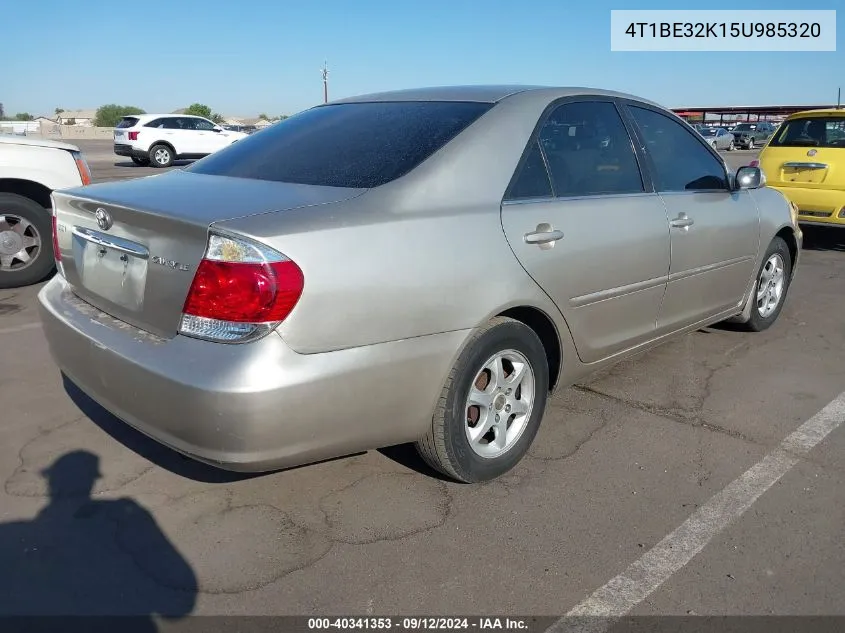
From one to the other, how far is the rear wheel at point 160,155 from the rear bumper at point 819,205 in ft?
59.0

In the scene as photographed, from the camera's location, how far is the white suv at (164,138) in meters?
20.8

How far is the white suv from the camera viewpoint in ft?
68.3

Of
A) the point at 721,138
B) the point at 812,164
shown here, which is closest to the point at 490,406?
the point at 812,164

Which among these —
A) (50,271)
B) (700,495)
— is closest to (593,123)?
(700,495)

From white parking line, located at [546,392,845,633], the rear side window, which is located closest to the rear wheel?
the rear side window

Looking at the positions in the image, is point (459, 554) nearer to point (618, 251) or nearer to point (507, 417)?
point (507, 417)

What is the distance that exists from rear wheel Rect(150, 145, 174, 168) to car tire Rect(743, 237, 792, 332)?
1955 centimetres

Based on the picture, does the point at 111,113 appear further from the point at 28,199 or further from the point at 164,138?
the point at 28,199

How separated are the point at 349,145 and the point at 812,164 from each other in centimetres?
706

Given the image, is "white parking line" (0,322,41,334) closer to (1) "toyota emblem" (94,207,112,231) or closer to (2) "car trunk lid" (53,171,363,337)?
(2) "car trunk lid" (53,171,363,337)

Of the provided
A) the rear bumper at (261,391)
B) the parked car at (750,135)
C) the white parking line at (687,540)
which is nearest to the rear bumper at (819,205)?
the white parking line at (687,540)

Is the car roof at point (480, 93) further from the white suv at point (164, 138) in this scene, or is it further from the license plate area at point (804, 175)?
the white suv at point (164, 138)

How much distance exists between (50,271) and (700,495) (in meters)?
5.66

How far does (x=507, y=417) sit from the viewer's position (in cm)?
304
